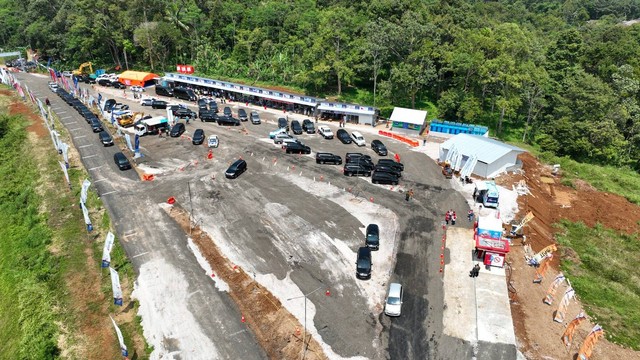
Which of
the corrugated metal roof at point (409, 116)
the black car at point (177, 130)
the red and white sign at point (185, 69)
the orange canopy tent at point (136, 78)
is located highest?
the red and white sign at point (185, 69)

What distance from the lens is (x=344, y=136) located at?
2437 inches

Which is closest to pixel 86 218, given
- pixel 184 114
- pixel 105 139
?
pixel 105 139

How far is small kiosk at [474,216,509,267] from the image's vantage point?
113 feet

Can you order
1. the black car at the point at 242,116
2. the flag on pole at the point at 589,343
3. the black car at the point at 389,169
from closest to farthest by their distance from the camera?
the flag on pole at the point at 589,343
the black car at the point at 389,169
the black car at the point at 242,116

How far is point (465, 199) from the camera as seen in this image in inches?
1836

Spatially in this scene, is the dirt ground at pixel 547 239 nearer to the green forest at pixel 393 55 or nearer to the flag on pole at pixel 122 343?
the green forest at pixel 393 55

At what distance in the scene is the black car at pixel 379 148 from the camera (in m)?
57.2

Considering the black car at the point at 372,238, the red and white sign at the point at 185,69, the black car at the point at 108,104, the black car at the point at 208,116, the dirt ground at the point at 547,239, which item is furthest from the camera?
the red and white sign at the point at 185,69

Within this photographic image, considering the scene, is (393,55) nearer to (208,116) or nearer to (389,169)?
(389,169)

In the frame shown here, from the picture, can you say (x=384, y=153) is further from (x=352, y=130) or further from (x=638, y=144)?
(x=638, y=144)

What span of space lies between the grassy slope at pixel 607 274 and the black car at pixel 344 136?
30554 mm

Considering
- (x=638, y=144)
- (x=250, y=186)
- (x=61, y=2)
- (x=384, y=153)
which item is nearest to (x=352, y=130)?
(x=384, y=153)

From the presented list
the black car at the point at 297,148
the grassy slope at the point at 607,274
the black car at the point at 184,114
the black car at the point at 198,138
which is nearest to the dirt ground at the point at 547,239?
the grassy slope at the point at 607,274

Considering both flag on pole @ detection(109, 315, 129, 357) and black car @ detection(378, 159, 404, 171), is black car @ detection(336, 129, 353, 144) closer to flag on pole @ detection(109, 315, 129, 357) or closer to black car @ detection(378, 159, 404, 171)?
black car @ detection(378, 159, 404, 171)
